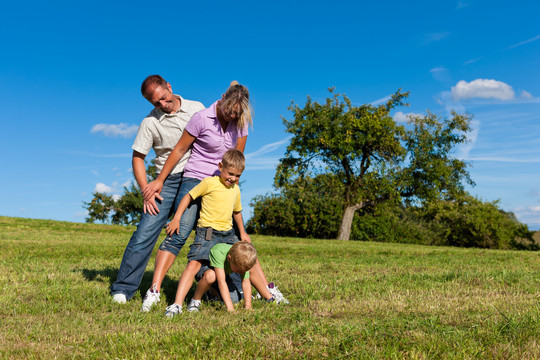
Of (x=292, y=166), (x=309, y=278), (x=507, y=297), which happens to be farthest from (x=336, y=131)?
(x=507, y=297)

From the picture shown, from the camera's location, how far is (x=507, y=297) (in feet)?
17.7

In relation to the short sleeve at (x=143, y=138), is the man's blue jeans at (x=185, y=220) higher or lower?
lower

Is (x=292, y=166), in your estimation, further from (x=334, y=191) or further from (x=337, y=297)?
(x=337, y=297)

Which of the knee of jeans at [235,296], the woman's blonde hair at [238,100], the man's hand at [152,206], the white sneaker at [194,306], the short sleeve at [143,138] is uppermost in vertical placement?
the woman's blonde hair at [238,100]

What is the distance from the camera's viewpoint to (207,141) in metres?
4.93

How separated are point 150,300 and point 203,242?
884mm

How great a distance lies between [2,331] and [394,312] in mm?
3698

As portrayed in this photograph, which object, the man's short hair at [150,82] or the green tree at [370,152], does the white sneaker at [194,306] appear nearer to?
the man's short hair at [150,82]

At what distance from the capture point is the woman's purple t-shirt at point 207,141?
16.0 ft

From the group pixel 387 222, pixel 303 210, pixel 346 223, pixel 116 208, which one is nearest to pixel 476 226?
pixel 387 222

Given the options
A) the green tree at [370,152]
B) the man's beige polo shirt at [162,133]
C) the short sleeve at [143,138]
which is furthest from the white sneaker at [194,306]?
the green tree at [370,152]

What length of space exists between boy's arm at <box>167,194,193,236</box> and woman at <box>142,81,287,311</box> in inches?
3.3

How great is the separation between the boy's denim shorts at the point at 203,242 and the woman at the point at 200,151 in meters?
0.12

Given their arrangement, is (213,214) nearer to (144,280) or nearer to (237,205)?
(237,205)
